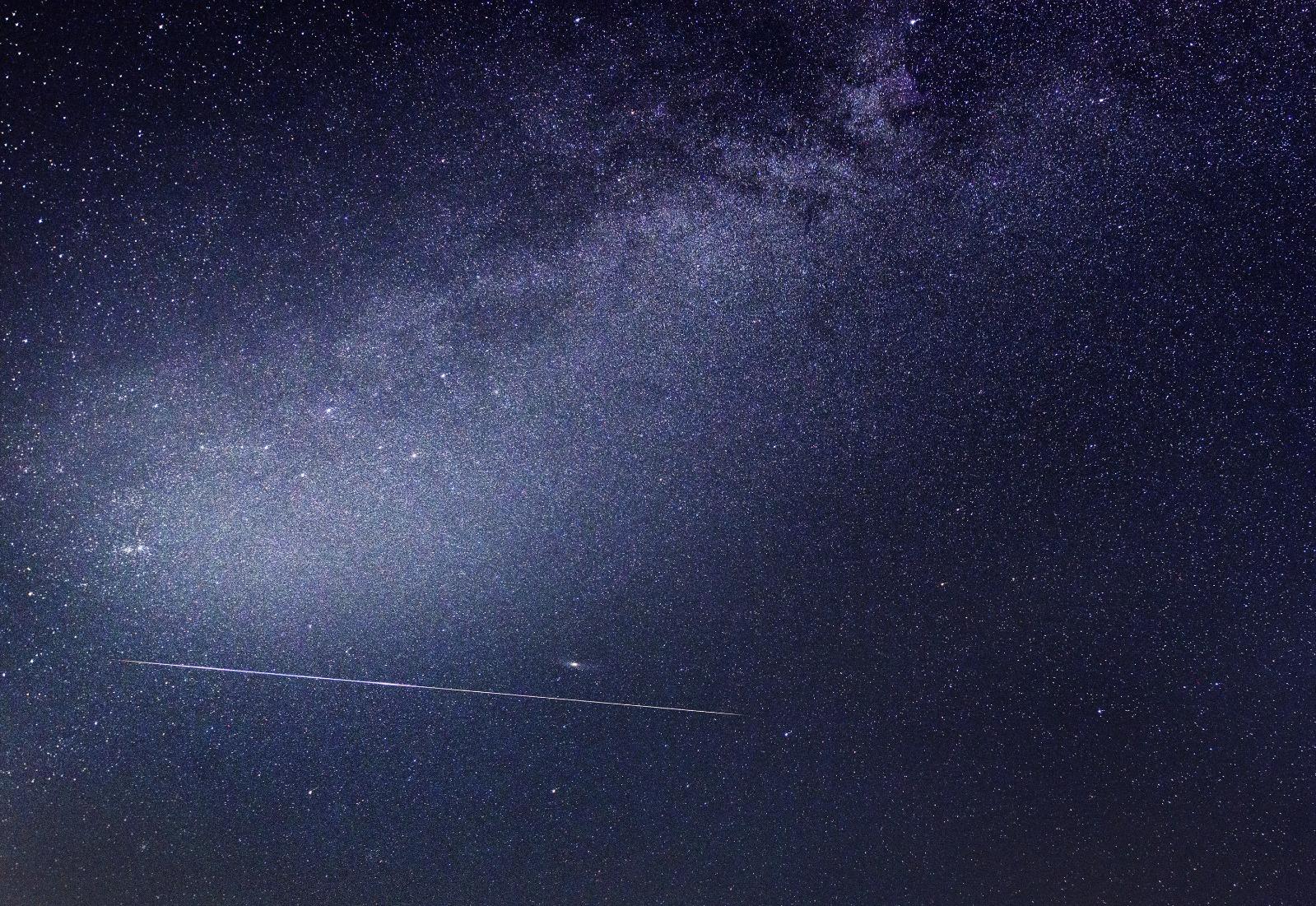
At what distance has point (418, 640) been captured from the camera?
5.16ft

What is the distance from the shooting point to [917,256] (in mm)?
1625

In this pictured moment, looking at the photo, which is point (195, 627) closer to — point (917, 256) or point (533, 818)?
point (533, 818)

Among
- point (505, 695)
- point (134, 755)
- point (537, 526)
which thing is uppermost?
point (537, 526)

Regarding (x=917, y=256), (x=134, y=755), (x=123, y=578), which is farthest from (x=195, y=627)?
(x=917, y=256)

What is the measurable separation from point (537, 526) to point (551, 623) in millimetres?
206

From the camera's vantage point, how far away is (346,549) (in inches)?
61.0

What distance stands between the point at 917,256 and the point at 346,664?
57.6 inches

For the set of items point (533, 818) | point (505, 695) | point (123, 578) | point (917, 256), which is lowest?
point (533, 818)

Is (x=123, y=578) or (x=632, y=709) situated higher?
(x=123, y=578)

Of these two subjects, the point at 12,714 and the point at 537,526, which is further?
the point at 537,526

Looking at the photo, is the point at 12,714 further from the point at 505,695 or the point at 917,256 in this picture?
the point at 917,256

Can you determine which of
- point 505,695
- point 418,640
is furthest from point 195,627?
point 505,695

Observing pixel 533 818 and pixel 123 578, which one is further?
pixel 533 818

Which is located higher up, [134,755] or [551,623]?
[551,623]
